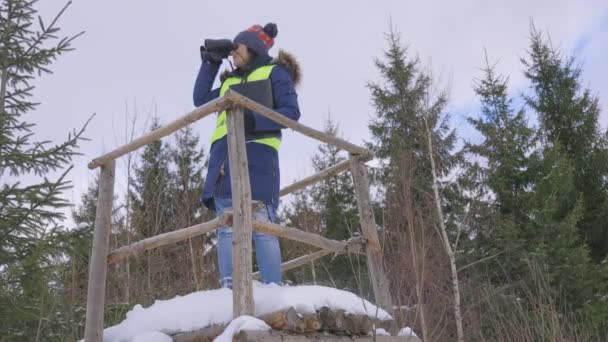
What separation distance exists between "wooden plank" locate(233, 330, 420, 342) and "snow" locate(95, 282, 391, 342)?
0.39 ft

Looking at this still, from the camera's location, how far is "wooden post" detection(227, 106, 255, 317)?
2.72 metres

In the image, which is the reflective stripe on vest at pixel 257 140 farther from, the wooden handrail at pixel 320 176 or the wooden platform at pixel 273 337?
the wooden platform at pixel 273 337

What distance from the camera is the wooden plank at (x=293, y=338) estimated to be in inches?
101

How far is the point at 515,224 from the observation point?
45.9 ft

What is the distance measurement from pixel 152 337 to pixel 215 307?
0.32 meters

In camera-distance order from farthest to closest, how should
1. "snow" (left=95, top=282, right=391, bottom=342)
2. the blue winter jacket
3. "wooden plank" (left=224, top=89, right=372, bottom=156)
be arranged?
the blue winter jacket, "wooden plank" (left=224, top=89, right=372, bottom=156), "snow" (left=95, top=282, right=391, bottom=342)

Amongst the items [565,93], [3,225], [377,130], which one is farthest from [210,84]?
[565,93]

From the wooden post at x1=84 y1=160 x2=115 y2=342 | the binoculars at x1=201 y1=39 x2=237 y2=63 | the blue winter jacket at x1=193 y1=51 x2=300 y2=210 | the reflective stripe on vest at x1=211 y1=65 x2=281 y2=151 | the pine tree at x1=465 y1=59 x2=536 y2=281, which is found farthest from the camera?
the pine tree at x1=465 y1=59 x2=536 y2=281

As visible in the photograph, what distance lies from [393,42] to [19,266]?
1547 cm

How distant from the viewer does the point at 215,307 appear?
2.97m

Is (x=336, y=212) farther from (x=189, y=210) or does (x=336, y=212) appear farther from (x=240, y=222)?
(x=240, y=222)

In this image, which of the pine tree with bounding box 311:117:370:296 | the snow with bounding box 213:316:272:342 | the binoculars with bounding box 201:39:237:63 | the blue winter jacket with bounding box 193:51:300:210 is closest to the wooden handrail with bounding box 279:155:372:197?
the blue winter jacket with bounding box 193:51:300:210

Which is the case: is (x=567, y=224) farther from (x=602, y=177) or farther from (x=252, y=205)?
(x=252, y=205)

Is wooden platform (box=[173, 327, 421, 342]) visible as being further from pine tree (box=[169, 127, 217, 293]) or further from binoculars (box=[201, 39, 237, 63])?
pine tree (box=[169, 127, 217, 293])
